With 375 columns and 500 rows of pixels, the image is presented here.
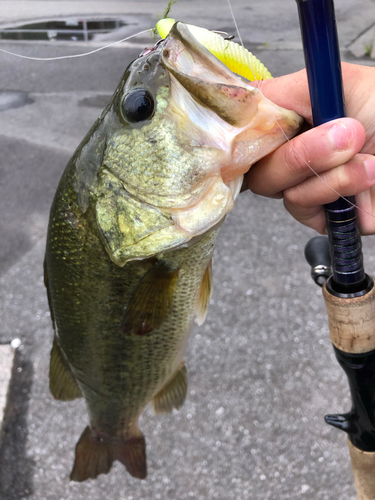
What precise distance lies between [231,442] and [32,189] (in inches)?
113

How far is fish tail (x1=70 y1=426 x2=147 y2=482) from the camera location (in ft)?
5.62

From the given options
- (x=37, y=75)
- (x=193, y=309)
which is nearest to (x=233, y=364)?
(x=193, y=309)

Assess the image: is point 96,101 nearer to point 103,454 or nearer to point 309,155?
point 103,454

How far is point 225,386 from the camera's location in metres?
2.55

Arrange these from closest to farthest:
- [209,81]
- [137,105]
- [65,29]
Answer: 1. [209,81]
2. [137,105]
3. [65,29]

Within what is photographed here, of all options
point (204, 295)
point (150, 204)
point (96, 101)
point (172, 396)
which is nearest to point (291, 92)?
point (150, 204)

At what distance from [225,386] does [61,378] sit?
1211 millimetres

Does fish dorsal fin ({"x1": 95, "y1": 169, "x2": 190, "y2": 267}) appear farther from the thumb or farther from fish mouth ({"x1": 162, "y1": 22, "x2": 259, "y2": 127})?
the thumb

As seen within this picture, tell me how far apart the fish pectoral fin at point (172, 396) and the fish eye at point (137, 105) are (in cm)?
110

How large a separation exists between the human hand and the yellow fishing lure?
4.9 inches

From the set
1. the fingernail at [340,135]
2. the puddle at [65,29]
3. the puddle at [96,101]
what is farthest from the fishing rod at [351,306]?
the puddle at [65,29]

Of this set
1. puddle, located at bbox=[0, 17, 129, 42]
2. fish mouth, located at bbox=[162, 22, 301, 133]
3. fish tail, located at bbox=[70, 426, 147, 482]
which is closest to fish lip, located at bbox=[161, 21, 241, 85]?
fish mouth, located at bbox=[162, 22, 301, 133]

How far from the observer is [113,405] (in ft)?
5.25

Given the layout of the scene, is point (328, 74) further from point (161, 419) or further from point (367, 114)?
point (161, 419)
